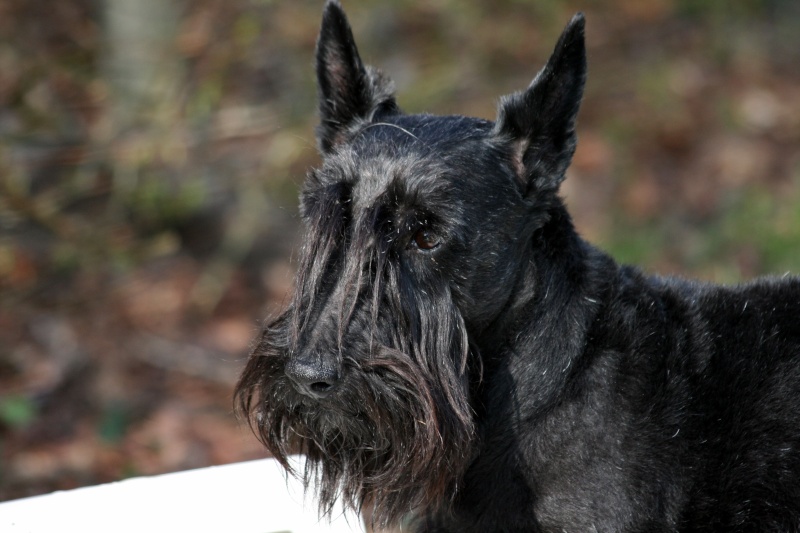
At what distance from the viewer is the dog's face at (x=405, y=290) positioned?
2.89 metres

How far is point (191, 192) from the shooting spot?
251 inches

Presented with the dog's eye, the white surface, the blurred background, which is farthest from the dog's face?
the blurred background

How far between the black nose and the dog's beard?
1.5 inches

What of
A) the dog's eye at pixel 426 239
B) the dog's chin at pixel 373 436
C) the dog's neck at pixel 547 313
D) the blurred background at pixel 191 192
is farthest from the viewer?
the blurred background at pixel 191 192

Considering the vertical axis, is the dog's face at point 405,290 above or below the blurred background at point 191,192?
below

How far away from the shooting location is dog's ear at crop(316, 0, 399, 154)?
358cm

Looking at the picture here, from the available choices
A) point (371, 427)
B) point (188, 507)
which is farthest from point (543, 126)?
point (188, 507)

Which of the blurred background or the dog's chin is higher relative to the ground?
the blurred background

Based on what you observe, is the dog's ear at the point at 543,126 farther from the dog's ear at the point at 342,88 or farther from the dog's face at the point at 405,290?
the dog's ear at the point at 342,88

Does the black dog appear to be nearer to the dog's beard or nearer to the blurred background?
the dog's beard

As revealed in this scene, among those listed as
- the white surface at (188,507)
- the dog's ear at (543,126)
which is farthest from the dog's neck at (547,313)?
the white surface at (188,507)

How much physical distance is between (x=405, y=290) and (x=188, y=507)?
3.72ft

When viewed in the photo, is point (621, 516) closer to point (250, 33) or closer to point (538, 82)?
point (538, 82)

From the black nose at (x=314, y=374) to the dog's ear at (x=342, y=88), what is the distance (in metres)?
1.06
